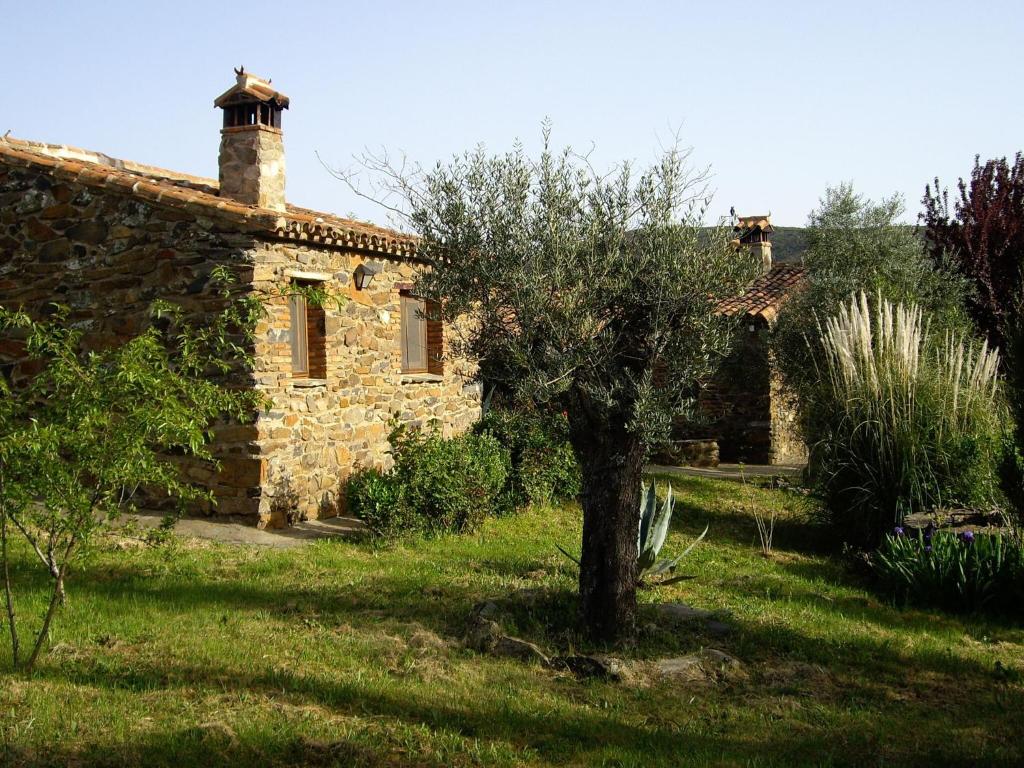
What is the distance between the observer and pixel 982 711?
19.0 ft

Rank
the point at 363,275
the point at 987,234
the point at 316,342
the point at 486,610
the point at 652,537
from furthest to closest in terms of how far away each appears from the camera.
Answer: the point at 987,234
the point at 363,275
the point at 316,342
the point at 652,537
the point at 486,610

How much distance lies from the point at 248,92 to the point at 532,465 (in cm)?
592

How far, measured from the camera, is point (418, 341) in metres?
13.5

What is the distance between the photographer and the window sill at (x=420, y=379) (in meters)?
12.8

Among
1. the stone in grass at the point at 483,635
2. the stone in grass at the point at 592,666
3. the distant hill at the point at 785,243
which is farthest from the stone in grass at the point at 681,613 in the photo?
the distant hill at the point at 785,243

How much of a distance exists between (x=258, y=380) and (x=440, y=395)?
155 inches

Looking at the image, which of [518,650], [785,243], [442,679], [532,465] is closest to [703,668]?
[518,650]

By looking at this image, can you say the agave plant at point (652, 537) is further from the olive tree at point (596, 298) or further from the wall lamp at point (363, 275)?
the wall lamp at point (363, 275)

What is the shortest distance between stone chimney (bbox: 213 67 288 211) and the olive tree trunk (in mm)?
6459

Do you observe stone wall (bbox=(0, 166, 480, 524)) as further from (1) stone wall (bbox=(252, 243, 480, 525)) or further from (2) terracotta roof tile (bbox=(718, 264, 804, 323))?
(2) terracotta roof tile (bbox=(718, 264, 804, 323))

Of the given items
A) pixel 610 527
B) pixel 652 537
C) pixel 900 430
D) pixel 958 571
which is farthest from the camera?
pixel 900 430

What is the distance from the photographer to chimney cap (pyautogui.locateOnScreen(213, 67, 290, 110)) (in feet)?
36.3

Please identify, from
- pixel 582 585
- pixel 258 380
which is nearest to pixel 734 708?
pixel 582 585

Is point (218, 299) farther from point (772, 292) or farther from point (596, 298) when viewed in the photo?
point (772, 292)
